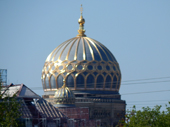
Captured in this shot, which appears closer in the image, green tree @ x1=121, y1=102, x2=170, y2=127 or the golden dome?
green tree @ x1=121, y1=102, x2=170, y2=127

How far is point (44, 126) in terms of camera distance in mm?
57562

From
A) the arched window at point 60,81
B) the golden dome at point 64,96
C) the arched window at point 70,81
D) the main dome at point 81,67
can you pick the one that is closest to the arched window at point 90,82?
the main dome at point 81,67

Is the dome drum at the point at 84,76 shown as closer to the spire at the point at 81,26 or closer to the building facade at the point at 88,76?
the building facade at the point at 88,76

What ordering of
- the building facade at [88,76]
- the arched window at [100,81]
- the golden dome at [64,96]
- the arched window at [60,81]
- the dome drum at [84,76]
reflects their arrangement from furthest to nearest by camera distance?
the arched window at [60,81]
the arched window at [100,81]
the dome drum at [84,76]
the building facade at [88,76]
the golden dome at [64,96]

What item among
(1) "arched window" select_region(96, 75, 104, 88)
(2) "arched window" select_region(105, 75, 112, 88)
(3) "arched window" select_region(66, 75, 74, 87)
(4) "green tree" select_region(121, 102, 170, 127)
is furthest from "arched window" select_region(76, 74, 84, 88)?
(4) "green tree" select_region(121, 102, 170, 127)

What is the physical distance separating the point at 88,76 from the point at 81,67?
1.34 meters

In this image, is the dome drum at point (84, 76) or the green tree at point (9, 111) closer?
the green tree at point (9, 111)

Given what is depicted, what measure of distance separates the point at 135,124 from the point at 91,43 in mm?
28707

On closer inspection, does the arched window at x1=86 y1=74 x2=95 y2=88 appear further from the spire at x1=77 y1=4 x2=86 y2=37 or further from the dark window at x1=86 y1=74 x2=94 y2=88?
the spire at x1=77 y1=4 x2=86 y2=37

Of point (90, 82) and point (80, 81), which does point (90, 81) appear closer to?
point (90, 82)

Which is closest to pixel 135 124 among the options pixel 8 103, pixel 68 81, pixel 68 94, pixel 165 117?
pixel 165 117

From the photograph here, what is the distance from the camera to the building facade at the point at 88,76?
7362 centimetres

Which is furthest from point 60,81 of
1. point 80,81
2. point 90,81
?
point 90,81

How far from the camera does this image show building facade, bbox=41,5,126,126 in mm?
73625
